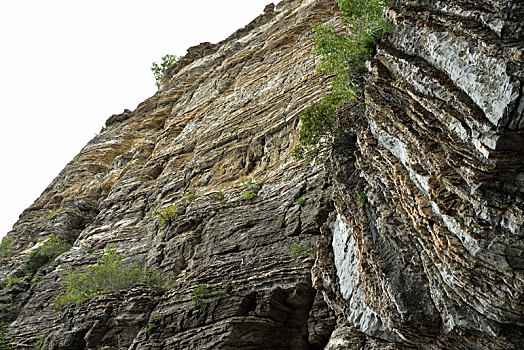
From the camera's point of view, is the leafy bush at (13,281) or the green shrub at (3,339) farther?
the leafy bush at (13,281)

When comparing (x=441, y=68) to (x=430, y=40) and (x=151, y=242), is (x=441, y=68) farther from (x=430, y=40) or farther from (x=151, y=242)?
(x=151, y=242)

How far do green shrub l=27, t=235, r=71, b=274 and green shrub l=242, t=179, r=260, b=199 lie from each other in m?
13.0

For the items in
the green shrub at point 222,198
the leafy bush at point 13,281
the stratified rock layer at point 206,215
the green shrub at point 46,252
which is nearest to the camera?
the stratified rock layer at point 206,215

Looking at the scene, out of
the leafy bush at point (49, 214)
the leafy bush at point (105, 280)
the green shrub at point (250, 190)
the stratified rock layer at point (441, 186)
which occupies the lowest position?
the stratified rock layer at point (441, 186)

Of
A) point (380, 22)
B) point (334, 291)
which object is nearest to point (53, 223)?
point (334, 291)

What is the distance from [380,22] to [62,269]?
61.3 feet

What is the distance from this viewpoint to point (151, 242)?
18.2 m

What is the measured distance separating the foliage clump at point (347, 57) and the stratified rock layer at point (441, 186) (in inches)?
Answer: 31.2

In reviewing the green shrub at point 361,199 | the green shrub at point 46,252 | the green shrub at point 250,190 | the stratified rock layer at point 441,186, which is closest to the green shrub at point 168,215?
the green shrub at point 250,190

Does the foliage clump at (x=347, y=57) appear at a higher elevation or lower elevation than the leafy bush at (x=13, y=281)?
lower

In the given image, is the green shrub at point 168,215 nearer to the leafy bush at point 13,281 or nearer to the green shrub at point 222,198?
the green shrub at point 222,198

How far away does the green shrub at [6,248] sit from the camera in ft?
83.8

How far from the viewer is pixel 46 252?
23.2m

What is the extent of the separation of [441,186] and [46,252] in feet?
73.7
